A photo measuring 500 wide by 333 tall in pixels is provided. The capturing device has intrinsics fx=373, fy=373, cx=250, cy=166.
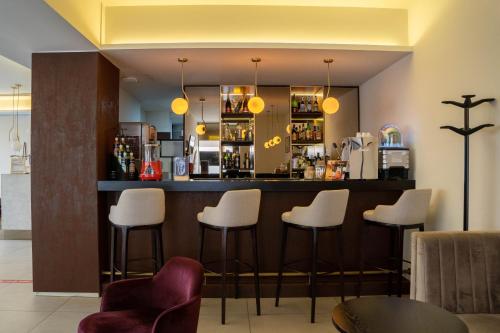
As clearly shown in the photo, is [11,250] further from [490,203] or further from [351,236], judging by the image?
[490,203]

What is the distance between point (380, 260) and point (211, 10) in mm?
3283

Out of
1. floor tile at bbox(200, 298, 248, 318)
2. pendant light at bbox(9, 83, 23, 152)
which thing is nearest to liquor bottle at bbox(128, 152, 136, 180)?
floor tile at bbox(200, 298, 248, 318)

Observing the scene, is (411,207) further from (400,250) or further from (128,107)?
(128,107)

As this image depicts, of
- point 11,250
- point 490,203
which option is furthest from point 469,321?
point 11,250

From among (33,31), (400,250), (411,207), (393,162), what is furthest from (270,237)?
(33,31)

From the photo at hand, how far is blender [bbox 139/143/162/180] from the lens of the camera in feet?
12.9

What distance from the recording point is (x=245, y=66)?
4676 millimetres

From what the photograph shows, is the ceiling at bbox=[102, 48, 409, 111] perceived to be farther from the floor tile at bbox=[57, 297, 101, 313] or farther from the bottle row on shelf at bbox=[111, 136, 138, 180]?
the floor tile at bbox=[57, 297, 101, 313]

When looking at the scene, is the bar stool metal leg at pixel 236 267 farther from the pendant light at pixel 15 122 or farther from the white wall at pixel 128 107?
the pendant light at pixel 15 122

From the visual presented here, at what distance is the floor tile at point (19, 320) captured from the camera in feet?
10.2

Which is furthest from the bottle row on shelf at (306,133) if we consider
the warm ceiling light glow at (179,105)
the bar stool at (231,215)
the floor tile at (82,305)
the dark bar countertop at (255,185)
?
the floor tile at (82,305)

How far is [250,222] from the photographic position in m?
3.30

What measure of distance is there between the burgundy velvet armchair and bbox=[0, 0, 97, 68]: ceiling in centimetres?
224

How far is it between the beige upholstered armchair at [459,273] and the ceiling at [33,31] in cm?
326
